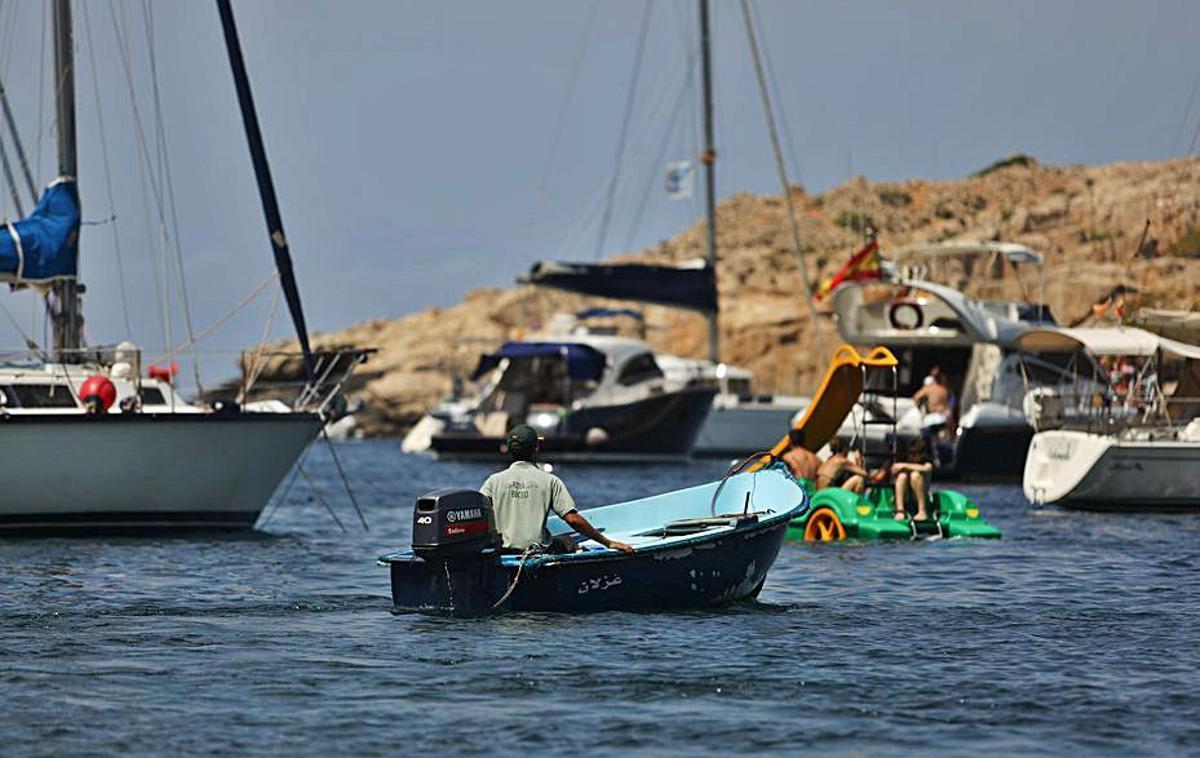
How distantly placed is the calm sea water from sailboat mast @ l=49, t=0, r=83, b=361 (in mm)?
5577

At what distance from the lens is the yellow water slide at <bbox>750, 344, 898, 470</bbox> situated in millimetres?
28484

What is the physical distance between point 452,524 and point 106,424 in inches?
437

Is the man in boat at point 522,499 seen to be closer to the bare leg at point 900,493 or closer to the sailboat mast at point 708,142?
the bare leg at point 900,493

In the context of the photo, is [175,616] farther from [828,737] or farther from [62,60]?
[62,60]

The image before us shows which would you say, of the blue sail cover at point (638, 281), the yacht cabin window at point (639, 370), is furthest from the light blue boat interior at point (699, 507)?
the yacht cabin window at point (639, 370)

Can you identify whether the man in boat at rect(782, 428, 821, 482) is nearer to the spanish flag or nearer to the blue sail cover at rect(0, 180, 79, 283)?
the blue sail cover at rect(0, 180, 79, 283)

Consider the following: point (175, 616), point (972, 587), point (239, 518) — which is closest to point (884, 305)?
point (239, 518)

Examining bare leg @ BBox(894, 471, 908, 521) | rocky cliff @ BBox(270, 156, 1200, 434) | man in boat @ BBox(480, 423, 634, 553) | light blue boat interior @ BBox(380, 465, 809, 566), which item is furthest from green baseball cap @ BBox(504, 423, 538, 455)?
rocky cliff @ BBox(270, 156, 1200, 434)

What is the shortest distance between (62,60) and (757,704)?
1952 cm

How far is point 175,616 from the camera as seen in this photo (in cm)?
1828

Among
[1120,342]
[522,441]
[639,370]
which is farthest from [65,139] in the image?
[639,370]

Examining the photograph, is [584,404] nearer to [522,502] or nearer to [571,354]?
[571,354]

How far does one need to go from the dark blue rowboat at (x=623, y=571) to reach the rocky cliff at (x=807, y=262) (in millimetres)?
26084

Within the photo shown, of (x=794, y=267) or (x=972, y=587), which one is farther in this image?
(x=794, y=267)
